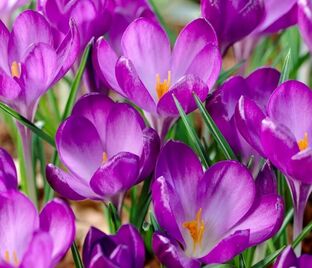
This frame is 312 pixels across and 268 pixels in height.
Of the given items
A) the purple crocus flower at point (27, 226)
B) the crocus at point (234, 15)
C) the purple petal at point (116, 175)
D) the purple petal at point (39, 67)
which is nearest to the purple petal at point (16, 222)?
the purple crocus flower at point (27, 226)

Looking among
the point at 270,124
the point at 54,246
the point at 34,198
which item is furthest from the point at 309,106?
the point at 34,198

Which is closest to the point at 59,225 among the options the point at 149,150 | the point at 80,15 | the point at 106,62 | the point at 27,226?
the point at 27,226

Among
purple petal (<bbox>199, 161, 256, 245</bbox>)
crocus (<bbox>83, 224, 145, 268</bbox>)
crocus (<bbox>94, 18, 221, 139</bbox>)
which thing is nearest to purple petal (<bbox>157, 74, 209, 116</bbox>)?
crocus (<bbox>94, 18, 221, 139</bbox>)

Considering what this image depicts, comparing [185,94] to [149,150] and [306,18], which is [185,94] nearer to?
[149,150]

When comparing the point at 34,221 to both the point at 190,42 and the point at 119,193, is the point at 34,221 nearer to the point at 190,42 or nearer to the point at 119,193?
the point at 119,193

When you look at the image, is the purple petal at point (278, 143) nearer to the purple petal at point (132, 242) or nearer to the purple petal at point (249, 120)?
the purple petal at point (249, 120)
